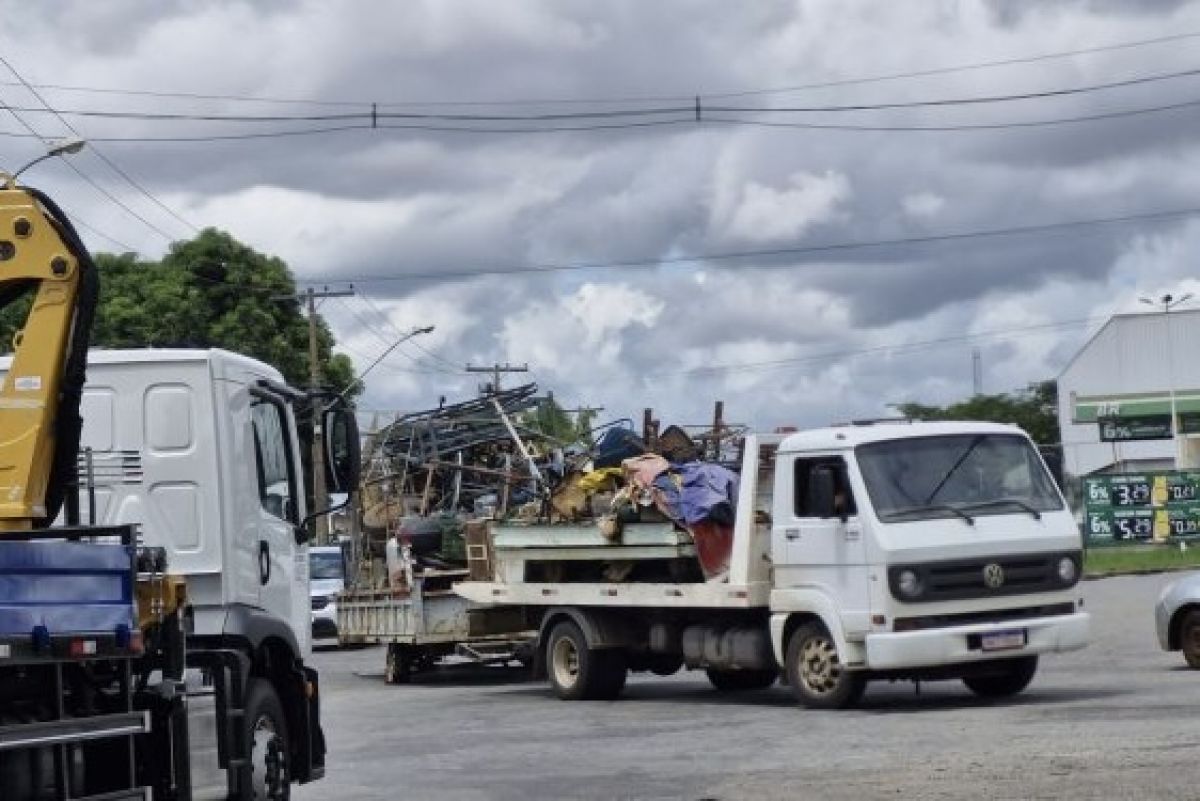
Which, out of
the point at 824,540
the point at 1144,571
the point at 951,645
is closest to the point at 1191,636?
the point at 951,645

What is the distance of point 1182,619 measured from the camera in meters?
20.9

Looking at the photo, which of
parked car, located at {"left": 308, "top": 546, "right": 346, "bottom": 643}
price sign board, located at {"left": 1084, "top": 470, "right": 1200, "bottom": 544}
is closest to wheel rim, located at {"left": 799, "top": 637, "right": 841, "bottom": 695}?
parked car, located at {"left": 308, "top": 546, "right": 346, "bottom": 643}

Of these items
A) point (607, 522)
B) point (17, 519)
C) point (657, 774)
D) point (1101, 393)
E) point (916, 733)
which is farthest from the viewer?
point (1101, 393)

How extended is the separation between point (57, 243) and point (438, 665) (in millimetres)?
18787

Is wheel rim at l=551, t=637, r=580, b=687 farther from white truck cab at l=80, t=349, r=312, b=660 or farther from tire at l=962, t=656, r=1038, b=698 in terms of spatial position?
white truck cab at l=80, t=349, r=312, b=660

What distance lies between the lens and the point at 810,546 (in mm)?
19594

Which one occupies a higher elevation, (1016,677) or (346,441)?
(346,441)

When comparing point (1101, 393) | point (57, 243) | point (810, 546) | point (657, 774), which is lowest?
point (657, 774)

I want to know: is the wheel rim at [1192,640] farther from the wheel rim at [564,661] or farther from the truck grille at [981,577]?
the wheel rim at [564,661]

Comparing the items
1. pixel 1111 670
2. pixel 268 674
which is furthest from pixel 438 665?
pixel 268 674

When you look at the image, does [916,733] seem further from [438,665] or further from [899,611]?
[438,665]

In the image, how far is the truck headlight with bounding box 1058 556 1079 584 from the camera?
1939cm

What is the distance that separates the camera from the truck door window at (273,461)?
13539 millimetres

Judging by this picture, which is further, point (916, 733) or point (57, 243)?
point (916, 733)
